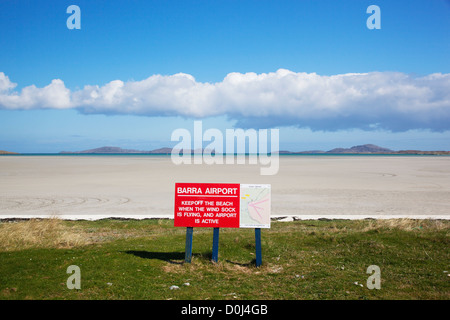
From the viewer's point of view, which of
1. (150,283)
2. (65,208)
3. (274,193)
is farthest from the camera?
(274,193)

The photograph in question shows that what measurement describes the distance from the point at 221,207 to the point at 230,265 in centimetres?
140

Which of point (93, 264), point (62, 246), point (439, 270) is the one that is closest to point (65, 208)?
point (62, 246)

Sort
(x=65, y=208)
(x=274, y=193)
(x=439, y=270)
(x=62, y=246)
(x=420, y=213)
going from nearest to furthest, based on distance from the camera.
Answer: (x=439, y=270) → (x=62, y=246) → (x=420, y=213) → (x=65, y=208) → (x=274, y=193)

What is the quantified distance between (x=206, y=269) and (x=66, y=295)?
3021 millimetres

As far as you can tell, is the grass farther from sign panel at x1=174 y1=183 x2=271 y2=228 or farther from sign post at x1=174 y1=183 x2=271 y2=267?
sign panel at x1=174 y1=183 x2=271 y2=228

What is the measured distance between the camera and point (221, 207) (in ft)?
27.8

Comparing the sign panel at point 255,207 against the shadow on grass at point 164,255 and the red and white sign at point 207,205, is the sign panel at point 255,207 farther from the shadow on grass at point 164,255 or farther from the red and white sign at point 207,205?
the shadow on grass at point 164,255

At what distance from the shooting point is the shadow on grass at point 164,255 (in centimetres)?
872

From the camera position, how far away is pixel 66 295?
6242 millimetres

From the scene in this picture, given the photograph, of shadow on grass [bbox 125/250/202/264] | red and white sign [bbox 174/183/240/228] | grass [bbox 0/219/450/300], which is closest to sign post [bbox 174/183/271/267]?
red and white sign [bbox 174/183/240/228]

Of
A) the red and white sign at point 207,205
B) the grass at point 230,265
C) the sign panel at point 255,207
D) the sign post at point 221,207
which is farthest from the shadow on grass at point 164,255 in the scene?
the sign panel at point 255,207

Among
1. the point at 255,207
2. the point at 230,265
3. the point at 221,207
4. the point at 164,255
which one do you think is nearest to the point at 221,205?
the point at 221,207

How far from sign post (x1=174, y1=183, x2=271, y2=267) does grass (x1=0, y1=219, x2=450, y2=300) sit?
0.91 meters
